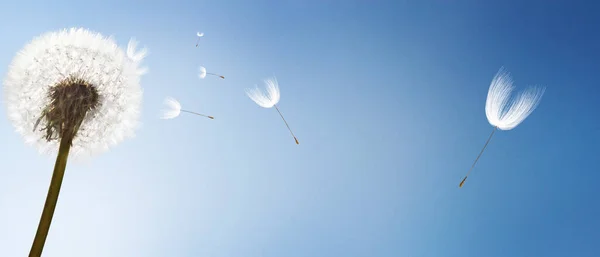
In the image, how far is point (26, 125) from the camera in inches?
A: 226

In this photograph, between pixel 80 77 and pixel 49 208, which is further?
pixel 80 77

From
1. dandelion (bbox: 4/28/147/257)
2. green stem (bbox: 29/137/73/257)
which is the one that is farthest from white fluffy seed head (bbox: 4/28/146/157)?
green stem (bbox: 29/137/73/257)

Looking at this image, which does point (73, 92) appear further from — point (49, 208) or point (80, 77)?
point (49, 208)

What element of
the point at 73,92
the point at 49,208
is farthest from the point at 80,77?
the point at 49,208

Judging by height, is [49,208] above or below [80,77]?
below

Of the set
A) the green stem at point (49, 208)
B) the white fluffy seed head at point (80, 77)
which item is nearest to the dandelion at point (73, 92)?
the white fluffy seed head at point (80, 77)

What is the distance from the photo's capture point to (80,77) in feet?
18.3

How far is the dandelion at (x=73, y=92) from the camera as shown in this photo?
5.33 metres

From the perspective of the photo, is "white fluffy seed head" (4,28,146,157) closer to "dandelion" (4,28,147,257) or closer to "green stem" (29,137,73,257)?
"dandelion" (4,28,147,257)

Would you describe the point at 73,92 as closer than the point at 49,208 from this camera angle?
No

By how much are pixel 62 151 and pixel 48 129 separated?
43.8 inches

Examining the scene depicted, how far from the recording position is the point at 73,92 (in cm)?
534

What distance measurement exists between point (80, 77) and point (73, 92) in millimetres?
328

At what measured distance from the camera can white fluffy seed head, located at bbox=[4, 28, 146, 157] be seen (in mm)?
5598
